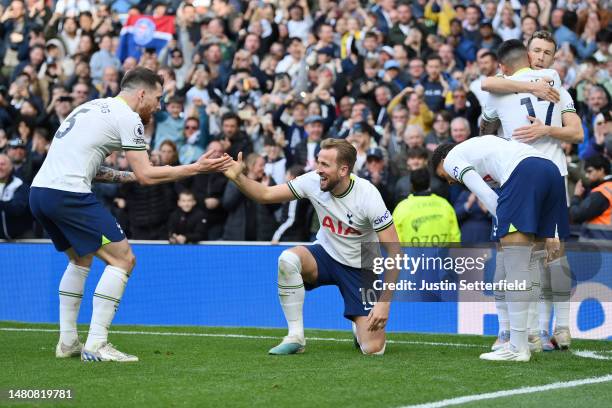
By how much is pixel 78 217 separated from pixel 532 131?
3737mm

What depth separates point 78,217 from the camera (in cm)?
872

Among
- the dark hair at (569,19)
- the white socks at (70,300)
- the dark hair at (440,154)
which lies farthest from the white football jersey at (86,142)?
the dark hair at (569,19)

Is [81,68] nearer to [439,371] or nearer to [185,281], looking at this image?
[185,281]

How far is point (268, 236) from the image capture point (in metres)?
14.9

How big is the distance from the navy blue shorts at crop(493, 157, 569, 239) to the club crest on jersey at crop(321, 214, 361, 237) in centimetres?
141

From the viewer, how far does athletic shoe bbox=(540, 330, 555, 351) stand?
32.3 feet

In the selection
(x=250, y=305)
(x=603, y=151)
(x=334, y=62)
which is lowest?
(x=250, y=305)

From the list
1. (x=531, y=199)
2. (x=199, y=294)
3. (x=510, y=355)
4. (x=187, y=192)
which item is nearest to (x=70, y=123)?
(x=531, y=199)

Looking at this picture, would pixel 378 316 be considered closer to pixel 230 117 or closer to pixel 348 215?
pixel 348 215

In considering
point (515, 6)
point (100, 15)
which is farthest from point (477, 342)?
point (100, 15)

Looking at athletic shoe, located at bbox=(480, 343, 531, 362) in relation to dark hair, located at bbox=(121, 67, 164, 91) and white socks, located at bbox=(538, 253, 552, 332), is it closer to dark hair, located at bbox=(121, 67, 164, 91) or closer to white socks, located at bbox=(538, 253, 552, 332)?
white socks, located at bbox=(538, 253, 552, 332)

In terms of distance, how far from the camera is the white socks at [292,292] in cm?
941

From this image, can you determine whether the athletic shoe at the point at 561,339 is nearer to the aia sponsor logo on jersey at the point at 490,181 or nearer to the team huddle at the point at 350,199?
the team huddle at the point at 350,199

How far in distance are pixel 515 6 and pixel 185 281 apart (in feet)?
24.4
